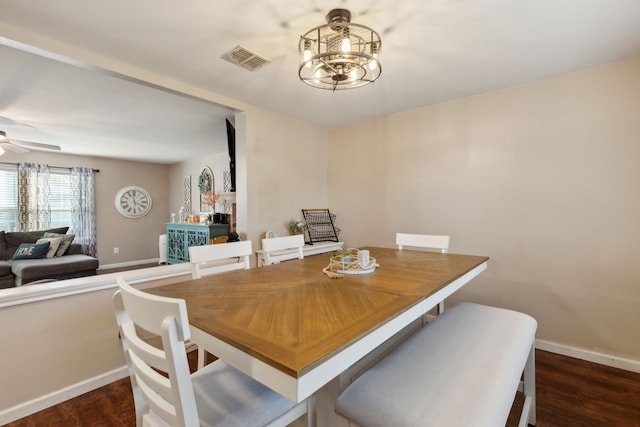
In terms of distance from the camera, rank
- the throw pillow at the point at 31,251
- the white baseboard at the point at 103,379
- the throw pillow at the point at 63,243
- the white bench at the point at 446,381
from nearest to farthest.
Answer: the white bench at the point at 446,381
the white baseboard at the point at 103,379
the throw pillow at the point at 31,251
the throw pillow at the point at 63,243

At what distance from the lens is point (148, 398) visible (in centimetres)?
91

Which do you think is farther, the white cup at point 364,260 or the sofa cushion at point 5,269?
the sofa cushion at point 5,269

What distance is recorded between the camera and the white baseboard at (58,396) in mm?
1634

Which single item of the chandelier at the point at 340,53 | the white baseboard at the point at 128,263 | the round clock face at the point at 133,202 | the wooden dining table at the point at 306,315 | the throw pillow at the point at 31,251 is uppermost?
the chandelier at the point at 340,53

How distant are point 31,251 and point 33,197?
1602mm

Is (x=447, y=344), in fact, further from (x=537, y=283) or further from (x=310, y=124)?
(x=310, y=124)

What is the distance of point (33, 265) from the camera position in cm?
376

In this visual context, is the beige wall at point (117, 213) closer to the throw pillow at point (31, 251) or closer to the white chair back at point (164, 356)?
the throw pillow at point (31, 251)

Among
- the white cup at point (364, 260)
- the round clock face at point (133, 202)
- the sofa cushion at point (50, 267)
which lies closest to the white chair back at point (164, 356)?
the white cup at point (364, 260)

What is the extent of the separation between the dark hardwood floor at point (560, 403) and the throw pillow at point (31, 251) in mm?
3542

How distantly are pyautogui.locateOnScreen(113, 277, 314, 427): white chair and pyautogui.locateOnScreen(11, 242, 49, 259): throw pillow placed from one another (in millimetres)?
4638

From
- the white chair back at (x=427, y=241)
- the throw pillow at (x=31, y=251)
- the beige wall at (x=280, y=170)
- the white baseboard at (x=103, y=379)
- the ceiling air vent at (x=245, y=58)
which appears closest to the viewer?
the white baseboard at (x=103, y=379)

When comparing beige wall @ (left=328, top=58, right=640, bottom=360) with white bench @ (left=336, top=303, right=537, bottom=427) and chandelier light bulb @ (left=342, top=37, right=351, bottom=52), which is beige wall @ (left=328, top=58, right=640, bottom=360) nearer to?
white bench @ (left=336, top=303, right=537, bottom=427)

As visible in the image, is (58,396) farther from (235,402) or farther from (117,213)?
(117,213)
